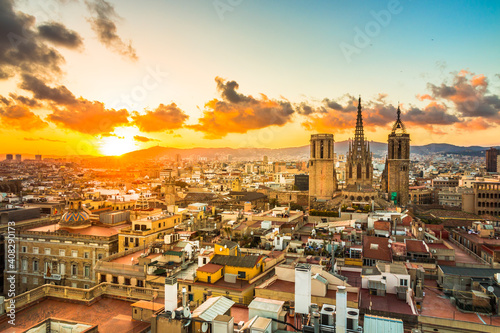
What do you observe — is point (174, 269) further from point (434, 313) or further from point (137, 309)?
point (434, 313)

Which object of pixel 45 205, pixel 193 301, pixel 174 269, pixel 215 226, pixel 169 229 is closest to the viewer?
pixel 193 301

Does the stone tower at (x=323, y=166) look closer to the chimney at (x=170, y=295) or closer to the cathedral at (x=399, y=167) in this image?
the cathedral at (x=399, y=167)

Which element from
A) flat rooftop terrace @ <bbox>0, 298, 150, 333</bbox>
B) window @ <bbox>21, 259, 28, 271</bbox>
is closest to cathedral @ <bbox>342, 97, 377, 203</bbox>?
window @ <bbox>21, 259, 28, 271</bbox>

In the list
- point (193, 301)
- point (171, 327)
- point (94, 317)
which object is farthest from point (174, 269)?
point (171, 327)

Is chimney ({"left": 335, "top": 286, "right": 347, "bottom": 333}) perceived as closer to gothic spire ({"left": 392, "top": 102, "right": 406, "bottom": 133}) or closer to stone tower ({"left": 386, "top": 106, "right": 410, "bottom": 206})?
stone tower ({"left": 386, "top": 106, "right": 410, "bottom": 206})

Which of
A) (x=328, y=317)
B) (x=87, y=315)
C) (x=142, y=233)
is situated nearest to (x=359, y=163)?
(x=142, y=233)

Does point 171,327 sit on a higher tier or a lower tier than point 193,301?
higher

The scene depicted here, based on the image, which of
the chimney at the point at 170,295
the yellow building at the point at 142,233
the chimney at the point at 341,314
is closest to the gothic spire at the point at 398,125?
the yellow building at the point at 142,233
